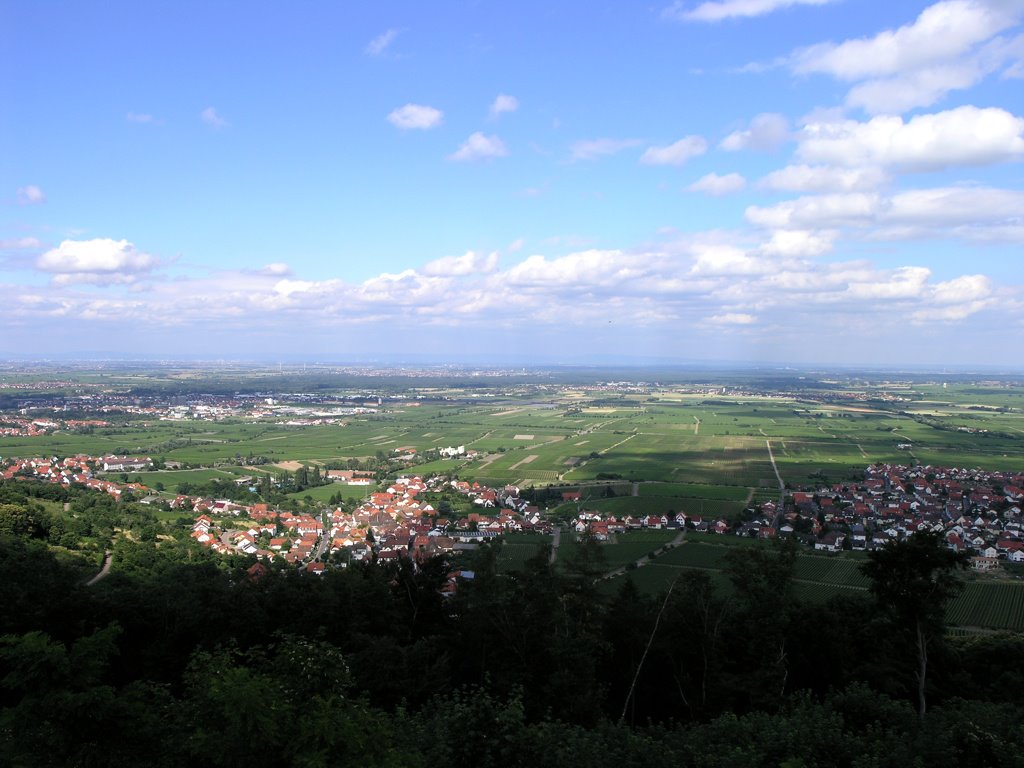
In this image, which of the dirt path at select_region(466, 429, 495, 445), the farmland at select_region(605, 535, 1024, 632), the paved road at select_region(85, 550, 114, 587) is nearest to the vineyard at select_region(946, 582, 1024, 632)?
the farmland at select_region(605, 535, 1024, 632)

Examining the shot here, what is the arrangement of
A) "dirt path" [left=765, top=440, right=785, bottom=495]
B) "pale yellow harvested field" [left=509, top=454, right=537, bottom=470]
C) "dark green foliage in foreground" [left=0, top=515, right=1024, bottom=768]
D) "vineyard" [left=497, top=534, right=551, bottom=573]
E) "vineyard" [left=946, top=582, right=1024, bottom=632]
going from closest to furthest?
"dark green foliage in foreground" [left=0, top=515, right=1024, bottom=768] < "vineyard" [left=946, top=582, right=1024, bottom=632] < "vineyard" [left=497, top=534, right=551, bottom=573] < "dirt path" [left=765, top=440, right=785, bottom=495] < "pale yellow harvested field" [left=509, top=454, right=537, bottom=470]

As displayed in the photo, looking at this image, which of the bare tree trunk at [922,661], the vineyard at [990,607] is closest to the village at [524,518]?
the vineyard at [990,607]

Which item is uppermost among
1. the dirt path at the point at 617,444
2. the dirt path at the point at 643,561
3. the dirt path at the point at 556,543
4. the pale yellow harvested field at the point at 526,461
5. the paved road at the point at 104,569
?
the paved road at the point at 104,569

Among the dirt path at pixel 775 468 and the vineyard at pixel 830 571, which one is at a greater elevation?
the dirt path at pixel 775 468

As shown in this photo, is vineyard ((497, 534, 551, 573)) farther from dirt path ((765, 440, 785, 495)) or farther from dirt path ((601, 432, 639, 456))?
dirt path ((601, 432, 639, 456))

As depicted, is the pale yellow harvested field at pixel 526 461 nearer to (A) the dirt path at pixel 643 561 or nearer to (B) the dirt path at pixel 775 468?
(B) the dirt path at pixel 775 468

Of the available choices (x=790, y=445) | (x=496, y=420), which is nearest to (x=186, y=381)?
(x=496, y=420)

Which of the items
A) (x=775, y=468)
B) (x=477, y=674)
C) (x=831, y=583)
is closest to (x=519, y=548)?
(x=831, y=583)

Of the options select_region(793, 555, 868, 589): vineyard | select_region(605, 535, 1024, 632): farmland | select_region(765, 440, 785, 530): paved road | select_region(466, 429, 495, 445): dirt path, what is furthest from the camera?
select_region(466, 429, 495, 445): dirt path
